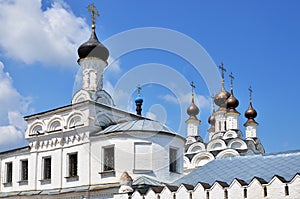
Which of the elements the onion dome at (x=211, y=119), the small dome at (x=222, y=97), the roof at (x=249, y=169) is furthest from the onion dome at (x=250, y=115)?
the roof at (x=249, y=169)

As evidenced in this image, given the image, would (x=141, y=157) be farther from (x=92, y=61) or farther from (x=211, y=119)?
(x=211, y=119)

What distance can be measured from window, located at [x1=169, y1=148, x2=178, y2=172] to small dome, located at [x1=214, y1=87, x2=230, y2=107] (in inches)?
837

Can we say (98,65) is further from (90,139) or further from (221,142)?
(221,142)

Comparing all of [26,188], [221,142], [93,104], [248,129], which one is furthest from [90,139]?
[248,129]

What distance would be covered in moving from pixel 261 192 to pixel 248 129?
28.3 metres

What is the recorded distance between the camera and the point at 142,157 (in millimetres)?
19484

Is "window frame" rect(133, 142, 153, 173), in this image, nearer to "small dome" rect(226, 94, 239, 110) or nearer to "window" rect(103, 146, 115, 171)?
"window" rect(103, 146, 115, 171)

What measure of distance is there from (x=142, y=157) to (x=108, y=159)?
60.6 inches

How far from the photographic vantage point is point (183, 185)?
13.6 m

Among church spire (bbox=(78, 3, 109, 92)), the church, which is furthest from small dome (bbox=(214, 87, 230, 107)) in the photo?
church spire (bbox=(78, 3, 109, 92))

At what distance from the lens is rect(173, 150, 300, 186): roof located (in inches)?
524

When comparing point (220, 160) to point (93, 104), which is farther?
point (93, 104)

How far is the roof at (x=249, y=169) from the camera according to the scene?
43.6ft

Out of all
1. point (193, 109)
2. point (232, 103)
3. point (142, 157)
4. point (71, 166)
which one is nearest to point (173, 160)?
point (142, 157)
